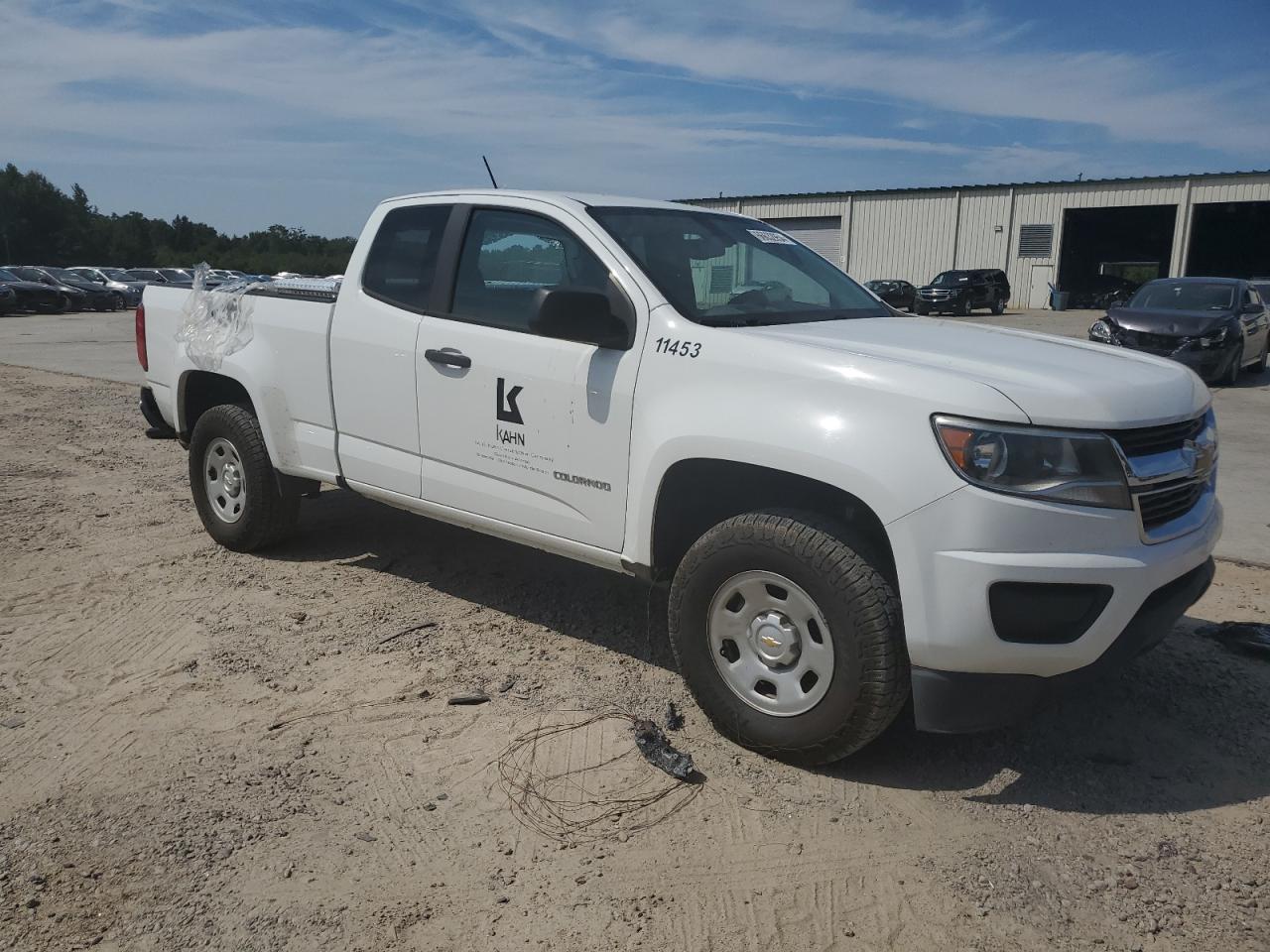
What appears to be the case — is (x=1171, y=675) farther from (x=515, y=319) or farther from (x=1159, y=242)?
(x=1159, y=242)

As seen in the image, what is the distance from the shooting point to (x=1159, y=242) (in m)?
48.1

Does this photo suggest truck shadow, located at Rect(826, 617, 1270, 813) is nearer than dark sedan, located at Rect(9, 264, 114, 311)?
Yes

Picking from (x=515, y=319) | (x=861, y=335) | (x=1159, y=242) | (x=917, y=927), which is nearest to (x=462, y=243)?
(x=515, y=319)

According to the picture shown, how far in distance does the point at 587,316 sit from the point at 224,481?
2903mm

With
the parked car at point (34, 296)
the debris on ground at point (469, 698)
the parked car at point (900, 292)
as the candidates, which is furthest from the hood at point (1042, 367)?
the parked car at point (34, 296)

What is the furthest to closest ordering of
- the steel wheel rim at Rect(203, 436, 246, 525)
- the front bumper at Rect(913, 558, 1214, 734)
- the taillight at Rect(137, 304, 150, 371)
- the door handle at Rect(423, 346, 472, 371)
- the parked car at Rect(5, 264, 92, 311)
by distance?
the parked car at Rect(5, 264, 92, 311) < the taillight at Rect(137, 304, 150, 371) < the steel wheel rim at Rect(203, 436, 246, 525) < the door handle at Rect(423, 346, 472, 371) < the front bumper at Rect(913, 558, 1214, 734)

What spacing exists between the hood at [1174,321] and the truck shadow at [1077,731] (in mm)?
10773

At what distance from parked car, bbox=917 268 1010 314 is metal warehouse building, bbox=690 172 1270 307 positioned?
564 centimetres

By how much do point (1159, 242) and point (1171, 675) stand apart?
50.8 metres

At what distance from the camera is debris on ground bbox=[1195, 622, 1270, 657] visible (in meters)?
4.36

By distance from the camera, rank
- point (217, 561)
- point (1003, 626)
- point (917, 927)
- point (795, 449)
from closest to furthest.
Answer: point (917, 927) → point (1003, 626) → point (795, 449) → point (217, 561)

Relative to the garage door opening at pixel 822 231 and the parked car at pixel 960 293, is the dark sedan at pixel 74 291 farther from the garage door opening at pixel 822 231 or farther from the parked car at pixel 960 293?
the parked car at pixel 960 293

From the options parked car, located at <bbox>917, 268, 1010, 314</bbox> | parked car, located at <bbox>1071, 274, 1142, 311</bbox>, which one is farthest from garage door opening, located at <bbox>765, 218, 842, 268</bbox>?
parked car, located at <bbox>1071, 274, 1142, 311</bbox>

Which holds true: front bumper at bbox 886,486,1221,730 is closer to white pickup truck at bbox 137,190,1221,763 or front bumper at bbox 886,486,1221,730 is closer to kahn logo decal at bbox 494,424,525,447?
white pickup truck at bbox 137,190,1221,763
